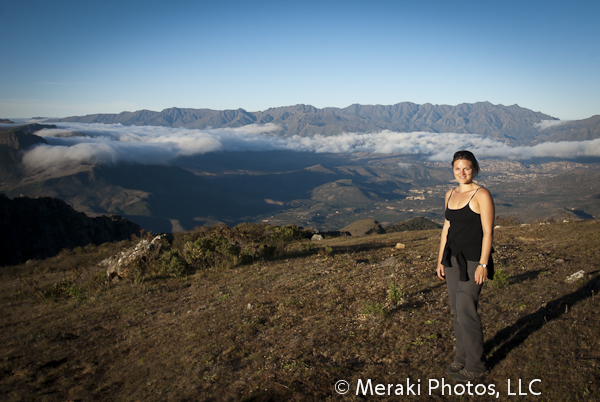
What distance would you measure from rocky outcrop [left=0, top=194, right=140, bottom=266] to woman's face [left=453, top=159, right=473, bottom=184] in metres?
57.6

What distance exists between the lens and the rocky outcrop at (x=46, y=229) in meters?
54.3

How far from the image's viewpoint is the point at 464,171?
13.8 feet

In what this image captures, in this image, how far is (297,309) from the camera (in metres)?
7.18

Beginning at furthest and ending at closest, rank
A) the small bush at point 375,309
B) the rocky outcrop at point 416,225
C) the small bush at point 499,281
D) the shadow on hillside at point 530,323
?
the rocky outcrop at point 416,225 < the small bush at point 499,281 < the small bush at point 375,309 < the shadow on hillside at point 530,323

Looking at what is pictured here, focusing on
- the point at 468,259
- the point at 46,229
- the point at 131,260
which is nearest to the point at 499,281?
the point at 468,259

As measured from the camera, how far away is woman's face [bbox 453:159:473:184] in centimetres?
414

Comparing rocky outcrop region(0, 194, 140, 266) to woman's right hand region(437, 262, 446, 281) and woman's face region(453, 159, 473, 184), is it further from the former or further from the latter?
woman's face region(453, 159, 473, 184)

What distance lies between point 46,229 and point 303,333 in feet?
232

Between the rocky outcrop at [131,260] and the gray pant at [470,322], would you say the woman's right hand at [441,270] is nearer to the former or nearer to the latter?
the gray pant at [470,322]

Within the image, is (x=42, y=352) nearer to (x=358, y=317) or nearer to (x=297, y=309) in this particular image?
(x=297, y=309)

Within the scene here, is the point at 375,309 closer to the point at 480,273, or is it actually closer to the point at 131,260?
the point at 480,273

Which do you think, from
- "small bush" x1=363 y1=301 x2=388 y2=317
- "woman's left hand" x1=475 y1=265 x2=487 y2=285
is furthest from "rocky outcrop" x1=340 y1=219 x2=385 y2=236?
"woman's left hand" x1=475 y1=265 x2=487 y2=285

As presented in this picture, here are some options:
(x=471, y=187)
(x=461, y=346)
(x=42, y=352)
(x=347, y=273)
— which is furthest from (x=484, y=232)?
(x=42, y=352)

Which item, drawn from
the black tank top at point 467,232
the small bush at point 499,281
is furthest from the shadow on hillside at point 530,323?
the black tank top at point 467,232
